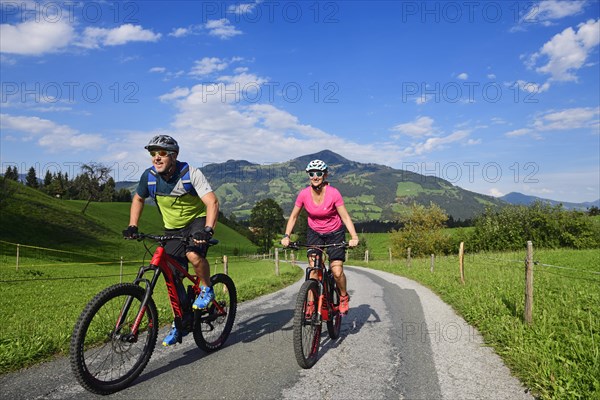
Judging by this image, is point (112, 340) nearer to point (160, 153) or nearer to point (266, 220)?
point (160, 153)

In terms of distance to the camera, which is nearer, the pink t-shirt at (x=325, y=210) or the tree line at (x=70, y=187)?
the pink t-shirt at (x=325, y=210)

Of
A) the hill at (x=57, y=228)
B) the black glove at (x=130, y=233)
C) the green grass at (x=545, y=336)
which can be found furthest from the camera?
the hill at (x=57, y=228)

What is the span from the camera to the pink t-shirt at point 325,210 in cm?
583

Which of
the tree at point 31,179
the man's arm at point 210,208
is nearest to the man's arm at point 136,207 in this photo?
the man's arm at point 210,208

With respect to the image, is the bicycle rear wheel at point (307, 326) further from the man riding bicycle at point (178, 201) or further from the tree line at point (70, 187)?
the tree line at point (70, 187)

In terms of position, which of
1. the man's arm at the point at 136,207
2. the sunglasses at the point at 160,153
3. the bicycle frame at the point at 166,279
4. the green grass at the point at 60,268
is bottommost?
the green grass at the point at 60,268

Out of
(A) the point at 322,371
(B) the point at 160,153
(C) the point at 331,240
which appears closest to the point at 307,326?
(A) the point at 322,371

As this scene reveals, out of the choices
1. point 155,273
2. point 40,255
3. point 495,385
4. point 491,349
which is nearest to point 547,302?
point 491,349

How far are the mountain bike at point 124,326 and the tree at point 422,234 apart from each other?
67830mm

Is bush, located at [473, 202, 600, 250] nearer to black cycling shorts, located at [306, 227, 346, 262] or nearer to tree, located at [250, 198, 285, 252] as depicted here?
tree, located at [250, 198, 285, 252]

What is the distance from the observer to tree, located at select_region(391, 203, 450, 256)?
68938mm

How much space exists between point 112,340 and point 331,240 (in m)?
3.27

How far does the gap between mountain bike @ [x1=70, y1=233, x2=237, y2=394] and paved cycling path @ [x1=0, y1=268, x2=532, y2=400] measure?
196 mm

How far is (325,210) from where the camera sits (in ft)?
19.1
